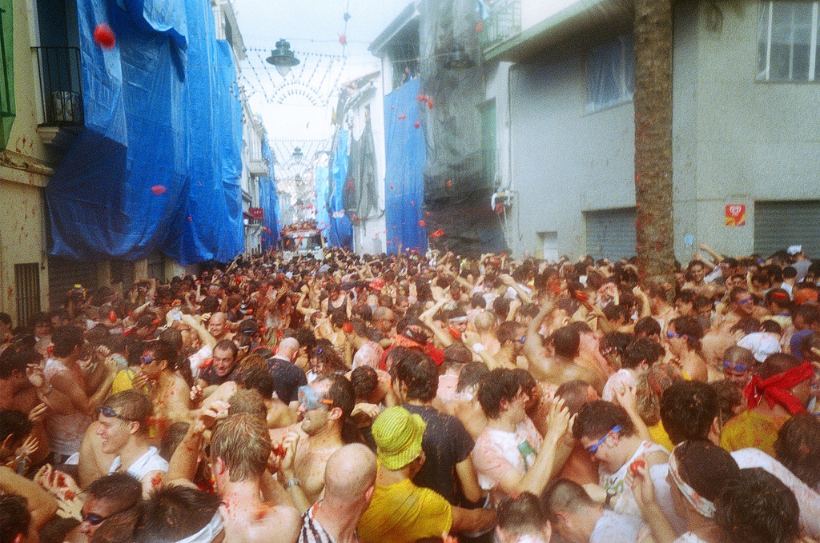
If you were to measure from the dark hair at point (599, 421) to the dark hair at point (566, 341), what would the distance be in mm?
1405

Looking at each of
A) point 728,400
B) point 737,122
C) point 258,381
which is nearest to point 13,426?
point 258,381

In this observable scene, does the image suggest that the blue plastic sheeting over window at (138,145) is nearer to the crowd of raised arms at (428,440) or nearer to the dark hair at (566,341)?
the crowd of raised arms at (428,440)

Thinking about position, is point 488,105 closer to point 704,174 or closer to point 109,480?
point 704,174

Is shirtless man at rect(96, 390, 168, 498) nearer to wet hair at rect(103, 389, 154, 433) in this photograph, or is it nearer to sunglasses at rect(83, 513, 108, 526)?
wet hair at rect(103, 389, 154, 433)

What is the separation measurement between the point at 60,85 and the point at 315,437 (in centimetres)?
820

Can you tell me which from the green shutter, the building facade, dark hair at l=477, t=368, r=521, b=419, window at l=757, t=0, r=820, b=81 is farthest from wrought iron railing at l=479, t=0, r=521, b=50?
dark hair at l=477, t=368, r=521, b=419

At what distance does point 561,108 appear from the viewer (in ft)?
48.2

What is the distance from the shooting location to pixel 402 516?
2.80 meters

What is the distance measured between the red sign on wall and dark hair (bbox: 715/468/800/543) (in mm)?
9773

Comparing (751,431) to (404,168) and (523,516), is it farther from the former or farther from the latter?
(404,168)

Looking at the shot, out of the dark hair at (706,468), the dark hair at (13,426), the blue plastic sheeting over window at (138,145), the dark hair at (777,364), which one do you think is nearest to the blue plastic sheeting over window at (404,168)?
the blue plastic sheeting over window at (138,145)

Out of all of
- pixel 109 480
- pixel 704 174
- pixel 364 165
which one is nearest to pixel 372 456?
pixel 109 480

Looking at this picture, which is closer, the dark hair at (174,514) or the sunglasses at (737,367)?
the dark hair at (174,514)

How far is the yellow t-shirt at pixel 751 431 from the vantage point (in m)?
3.20
